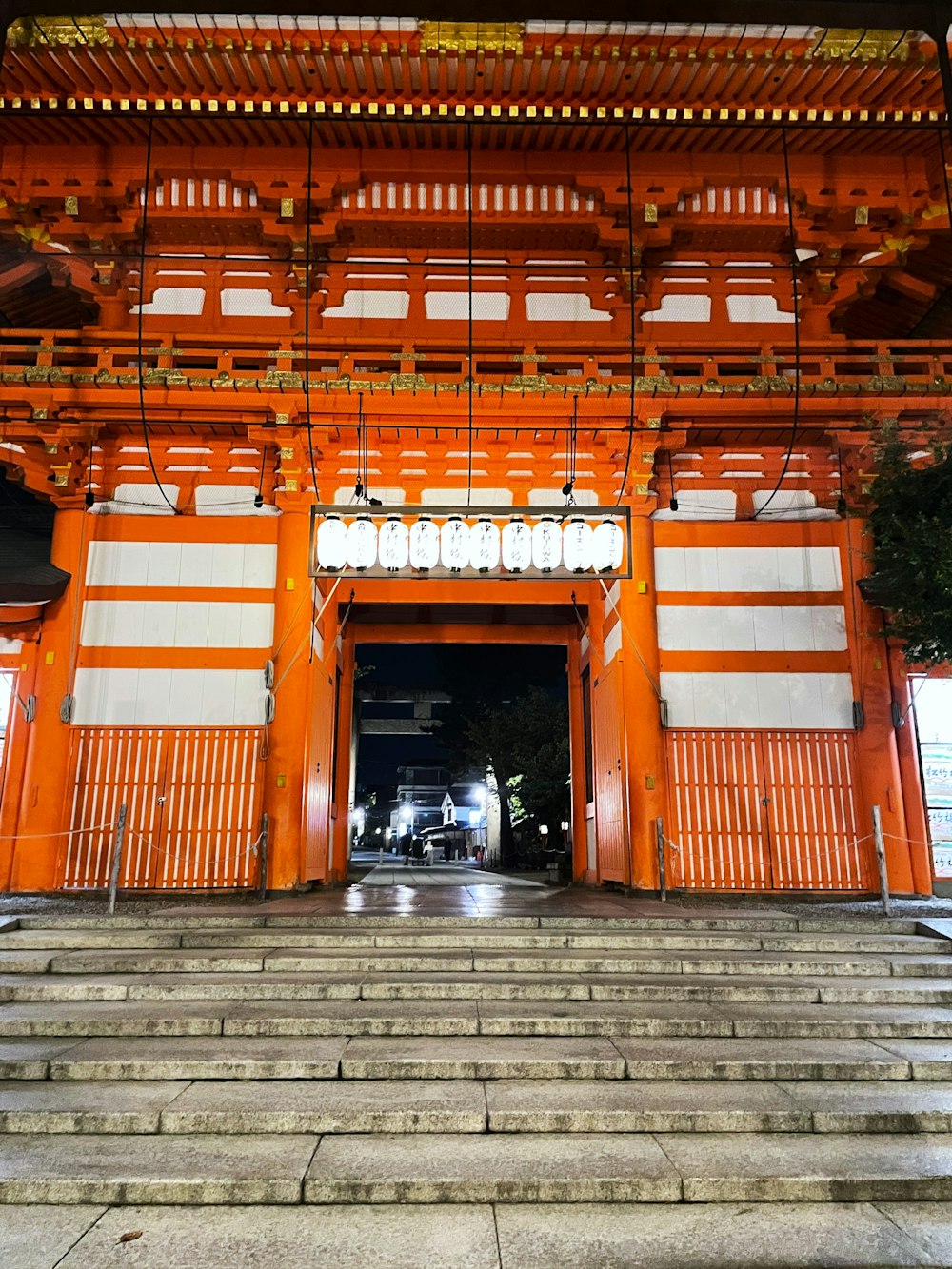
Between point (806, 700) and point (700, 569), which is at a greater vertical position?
point (700, 569)

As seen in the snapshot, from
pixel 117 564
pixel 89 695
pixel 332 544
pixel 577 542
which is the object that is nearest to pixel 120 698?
pixel 89 695

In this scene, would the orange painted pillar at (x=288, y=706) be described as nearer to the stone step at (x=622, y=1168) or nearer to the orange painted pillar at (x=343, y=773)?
the orange painted pillar at (x=343, y=773)

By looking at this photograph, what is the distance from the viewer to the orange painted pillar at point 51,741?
370 inches

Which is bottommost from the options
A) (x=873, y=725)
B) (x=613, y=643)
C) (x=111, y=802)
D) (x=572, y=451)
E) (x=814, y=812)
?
(x=814, y=812)

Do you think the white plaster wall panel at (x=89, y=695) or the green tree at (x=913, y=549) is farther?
the white plaster wall panel at (x=89, y=695)

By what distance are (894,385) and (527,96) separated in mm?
5431

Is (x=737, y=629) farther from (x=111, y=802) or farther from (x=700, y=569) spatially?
(x=111, y=802)

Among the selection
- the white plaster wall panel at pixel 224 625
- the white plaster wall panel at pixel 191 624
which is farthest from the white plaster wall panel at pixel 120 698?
the white plaster wall panel at pixel 224 625

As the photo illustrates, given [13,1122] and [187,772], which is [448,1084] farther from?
[187,772]

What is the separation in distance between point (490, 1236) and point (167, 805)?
758cm

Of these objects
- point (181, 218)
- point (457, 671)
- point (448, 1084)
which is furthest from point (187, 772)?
point (457, 671)

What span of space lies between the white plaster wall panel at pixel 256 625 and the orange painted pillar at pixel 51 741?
81.1 inches

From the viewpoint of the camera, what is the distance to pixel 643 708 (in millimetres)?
9914

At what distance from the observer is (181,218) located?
10.1 metres
